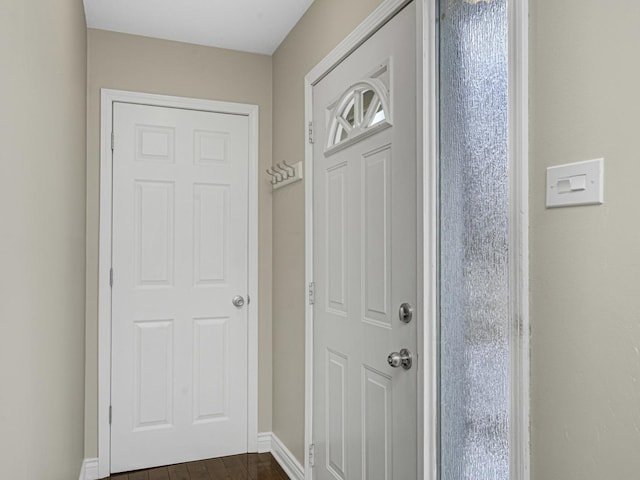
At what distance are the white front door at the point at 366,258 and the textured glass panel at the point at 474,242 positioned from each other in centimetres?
17

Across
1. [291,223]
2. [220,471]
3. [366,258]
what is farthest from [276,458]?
[366,258]

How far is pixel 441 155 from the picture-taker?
1.55m

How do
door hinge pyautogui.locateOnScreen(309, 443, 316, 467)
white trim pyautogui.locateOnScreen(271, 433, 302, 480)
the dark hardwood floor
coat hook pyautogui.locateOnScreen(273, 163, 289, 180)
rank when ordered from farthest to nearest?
1. coat hook pyautogui.locateOnScreen(273, 163, 289, 180)
2. the dark hardwood floor
3. white trim pyautogui.locateOnScreen(271, 433, 302, 480)
4. door hinge pyautogui.locateOnScreen(309, 443, 316, 467)

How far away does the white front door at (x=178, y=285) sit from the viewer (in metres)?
2.94

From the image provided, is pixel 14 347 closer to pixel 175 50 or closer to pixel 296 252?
pixel 296 252

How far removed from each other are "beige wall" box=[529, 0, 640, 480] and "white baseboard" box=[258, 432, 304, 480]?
1.86 meters

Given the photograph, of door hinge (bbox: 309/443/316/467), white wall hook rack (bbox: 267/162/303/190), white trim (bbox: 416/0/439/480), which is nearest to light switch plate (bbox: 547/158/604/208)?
white trim (bbox: 416/0/439/480)

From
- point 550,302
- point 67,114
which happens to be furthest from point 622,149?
point 67,114

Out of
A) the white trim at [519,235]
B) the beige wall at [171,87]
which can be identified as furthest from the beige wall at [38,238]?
the white trim at [519,235]

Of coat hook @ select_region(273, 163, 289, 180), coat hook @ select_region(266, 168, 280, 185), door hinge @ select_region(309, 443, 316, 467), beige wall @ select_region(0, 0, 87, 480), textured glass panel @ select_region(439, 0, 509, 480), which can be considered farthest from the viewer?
coat hook @ select_region(266, 168, 280, 185)

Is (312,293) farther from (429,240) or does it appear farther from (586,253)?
(586,253)

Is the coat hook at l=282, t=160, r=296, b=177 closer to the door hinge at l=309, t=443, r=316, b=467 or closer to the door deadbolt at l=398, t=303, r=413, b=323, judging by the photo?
the door deadbolt at l=398, t=303, r=413, b=323

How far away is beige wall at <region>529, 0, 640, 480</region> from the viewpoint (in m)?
0.95

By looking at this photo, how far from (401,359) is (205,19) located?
7.09 feet
